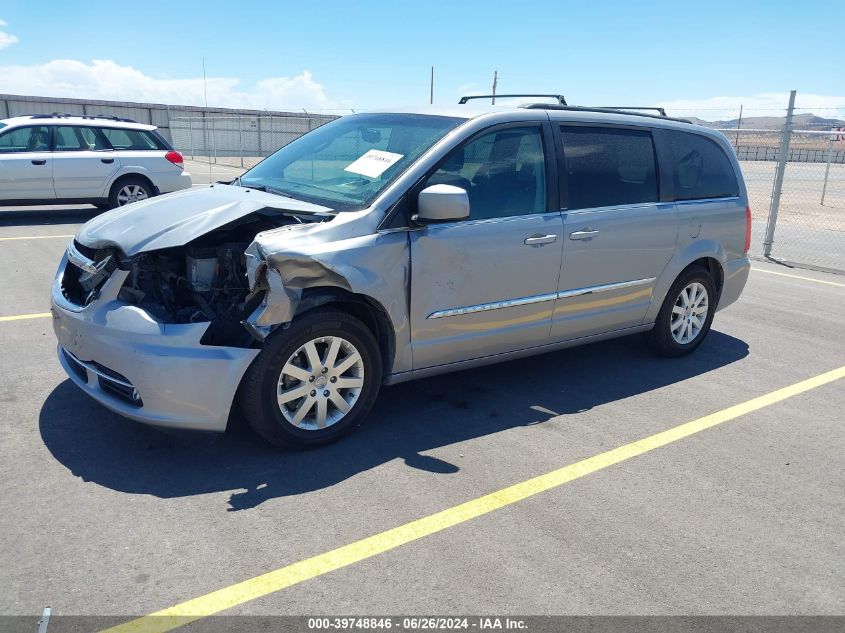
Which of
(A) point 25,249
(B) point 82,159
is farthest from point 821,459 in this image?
(B) point 82,159

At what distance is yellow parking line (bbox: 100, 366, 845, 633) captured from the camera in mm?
2709

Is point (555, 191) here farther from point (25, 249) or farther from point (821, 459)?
point (25, 249)

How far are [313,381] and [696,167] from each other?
12.0 ft

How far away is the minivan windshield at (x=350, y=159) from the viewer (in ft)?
14.0

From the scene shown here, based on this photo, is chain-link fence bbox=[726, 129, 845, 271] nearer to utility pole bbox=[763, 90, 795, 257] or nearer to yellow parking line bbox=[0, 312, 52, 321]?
utility pole bbox=[763, 90, 795, 257]

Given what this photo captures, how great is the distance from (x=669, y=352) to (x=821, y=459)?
5.81 ft

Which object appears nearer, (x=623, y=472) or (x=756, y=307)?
(x=623, y=472)

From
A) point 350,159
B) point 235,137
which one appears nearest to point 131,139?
point 350,159

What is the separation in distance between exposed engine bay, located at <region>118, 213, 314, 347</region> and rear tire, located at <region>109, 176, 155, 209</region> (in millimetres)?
8857

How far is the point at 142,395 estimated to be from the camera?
365 centimetres

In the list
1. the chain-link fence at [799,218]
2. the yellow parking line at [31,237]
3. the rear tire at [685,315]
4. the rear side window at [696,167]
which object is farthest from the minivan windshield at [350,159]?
the yellow parking line at [31,237]

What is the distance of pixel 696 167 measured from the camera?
5777 mm

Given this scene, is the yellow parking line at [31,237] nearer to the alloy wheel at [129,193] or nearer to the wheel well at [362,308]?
the alloy wheel at [129,193]

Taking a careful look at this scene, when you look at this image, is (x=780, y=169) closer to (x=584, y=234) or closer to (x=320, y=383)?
(x=584, y=234)
